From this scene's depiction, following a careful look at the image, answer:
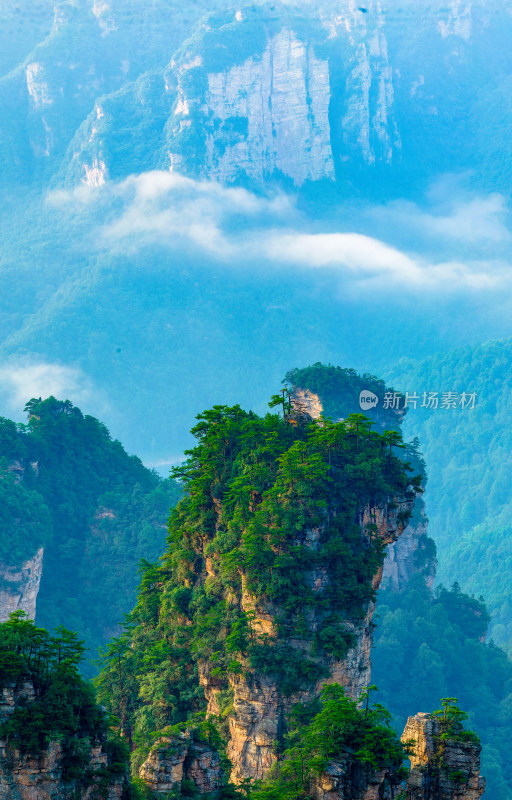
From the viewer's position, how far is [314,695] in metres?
47.7

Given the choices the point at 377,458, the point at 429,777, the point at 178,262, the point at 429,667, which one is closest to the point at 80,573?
the point at 429,667

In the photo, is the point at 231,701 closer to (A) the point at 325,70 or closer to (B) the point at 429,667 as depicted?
(B) the point at 429,667

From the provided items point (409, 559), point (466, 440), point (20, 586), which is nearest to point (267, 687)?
point (20, 586)

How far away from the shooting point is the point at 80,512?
86250 mm

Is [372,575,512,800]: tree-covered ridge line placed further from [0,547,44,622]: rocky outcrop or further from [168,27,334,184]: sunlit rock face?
[168,27,334,184]: sunlit rock face

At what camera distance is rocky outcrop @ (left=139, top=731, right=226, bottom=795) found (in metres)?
37.7

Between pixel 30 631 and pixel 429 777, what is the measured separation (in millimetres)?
10345

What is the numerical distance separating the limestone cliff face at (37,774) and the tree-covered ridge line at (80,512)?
43.3 meters

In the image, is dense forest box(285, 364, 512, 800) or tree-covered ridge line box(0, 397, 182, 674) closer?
tree-covered ridge line box(0, 397, 182, 674)

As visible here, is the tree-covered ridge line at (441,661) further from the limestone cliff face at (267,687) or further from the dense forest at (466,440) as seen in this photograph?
the dense forest at (466,440)

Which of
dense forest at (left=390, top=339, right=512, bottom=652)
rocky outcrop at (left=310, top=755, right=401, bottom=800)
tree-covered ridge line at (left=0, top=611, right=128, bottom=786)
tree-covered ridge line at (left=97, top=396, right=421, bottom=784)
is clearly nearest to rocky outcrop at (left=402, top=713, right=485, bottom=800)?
rocky outcrop at (left=310, top=755, right=401, bottom=800)

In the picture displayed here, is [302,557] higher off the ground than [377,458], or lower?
lower

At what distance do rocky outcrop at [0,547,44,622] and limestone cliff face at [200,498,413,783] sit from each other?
28.1m

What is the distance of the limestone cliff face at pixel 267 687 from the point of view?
155 feet
